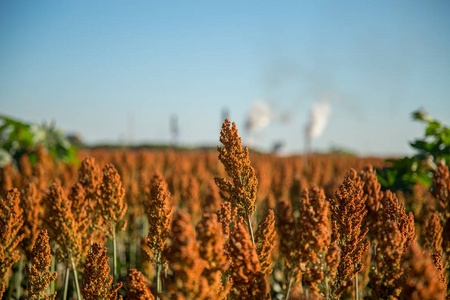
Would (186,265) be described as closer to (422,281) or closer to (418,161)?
(422,281)

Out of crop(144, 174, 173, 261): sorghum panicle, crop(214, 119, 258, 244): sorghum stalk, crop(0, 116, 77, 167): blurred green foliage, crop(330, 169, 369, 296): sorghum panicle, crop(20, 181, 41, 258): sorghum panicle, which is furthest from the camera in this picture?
crop(0, 116, 77, 167): blurred green foliage

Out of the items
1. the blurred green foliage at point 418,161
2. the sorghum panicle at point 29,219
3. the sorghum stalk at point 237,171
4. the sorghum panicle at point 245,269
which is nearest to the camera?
the sorghum panicle at point 245,269

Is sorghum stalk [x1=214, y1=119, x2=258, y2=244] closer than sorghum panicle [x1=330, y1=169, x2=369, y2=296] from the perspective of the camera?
No

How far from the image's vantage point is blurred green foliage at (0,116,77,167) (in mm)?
7176

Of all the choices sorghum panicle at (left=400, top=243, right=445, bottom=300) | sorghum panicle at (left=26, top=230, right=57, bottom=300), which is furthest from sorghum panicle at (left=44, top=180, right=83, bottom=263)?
sorghum panicle at (left=400, top=243, right=445, bottom=300)

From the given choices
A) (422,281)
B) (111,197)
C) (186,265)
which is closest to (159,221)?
(111,197)

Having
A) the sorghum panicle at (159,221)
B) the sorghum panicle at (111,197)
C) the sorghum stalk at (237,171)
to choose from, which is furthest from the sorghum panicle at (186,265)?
the sorghum panicle at (111,197)

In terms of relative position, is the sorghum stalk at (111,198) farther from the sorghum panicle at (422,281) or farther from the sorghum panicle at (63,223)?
the sorghum panicle at (422,281)

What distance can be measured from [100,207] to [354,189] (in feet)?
5.93

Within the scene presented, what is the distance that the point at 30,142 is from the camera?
7.45 metres

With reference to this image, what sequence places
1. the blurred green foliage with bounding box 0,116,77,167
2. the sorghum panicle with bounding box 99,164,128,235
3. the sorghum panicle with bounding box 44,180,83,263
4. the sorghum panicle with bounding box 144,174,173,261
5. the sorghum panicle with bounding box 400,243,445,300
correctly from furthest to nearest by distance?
the blurred green foliage with bounding box 0,116,77,167 → the sorghum panicle with bounding box 99,164,128,235 → the sorghum panicle with bounding box 44,180,83,263 → the sorghum panicle with bounding box 144,174,173,261 → the sorghum panicle with bounding box 400,243,445,300

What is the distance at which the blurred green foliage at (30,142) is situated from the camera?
23.5 ft

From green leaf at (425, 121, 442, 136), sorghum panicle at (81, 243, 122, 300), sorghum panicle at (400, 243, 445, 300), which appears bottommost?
sorghum panicle at (81, 243, 122, 300)

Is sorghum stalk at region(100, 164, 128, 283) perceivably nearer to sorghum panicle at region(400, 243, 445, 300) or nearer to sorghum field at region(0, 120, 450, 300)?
sorghum field at region(0, 120, 450, 300)
